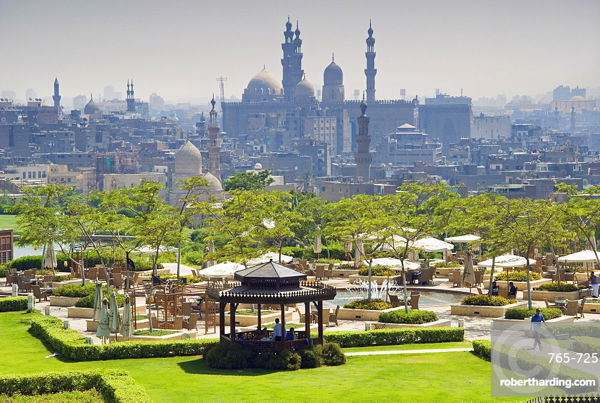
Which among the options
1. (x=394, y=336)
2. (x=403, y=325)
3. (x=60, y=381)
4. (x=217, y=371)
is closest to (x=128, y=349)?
(x=217, y=371)

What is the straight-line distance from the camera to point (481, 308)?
127ft

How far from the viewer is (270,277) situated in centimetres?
2941

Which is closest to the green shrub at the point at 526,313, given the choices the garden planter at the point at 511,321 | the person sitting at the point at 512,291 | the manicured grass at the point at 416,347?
the garden planter at the point at 511,321

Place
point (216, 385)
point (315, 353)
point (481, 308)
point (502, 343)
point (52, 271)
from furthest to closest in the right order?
1. point (52, 271)
2. point (481, 308)
3. point (502, 343)
4. point (315, 353)
5. point (216, 385)

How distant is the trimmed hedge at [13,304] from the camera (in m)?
40.8

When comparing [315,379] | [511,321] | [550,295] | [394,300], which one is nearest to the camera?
[315,379]

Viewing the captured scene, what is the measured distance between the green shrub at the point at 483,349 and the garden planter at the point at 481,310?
8406 millimetres

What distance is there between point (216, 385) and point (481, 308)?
1489 cm

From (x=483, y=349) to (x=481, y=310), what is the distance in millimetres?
9551

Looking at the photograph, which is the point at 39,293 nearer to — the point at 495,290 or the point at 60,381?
the point at 495,290

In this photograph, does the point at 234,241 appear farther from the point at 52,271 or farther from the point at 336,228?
the point at 52,271

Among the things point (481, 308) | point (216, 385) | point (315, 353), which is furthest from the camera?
point (481, 308)

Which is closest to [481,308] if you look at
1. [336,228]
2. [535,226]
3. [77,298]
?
[535,226]

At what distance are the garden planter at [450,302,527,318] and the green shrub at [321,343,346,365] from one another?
34.8 feet
